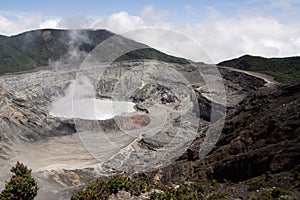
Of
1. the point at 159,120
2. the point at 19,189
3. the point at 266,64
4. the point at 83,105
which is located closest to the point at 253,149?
the point at 19,189

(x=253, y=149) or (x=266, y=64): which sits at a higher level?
(x=266, y=64)

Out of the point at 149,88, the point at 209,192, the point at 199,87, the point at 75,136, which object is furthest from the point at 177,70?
the point at 209,192

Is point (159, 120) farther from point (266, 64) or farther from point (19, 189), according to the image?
point (19, 189)

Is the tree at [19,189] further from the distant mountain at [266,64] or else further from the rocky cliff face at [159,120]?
the distant mountain at [266,64]

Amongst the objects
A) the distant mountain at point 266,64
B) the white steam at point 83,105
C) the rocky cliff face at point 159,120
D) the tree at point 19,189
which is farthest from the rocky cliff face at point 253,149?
the distant mountain at point 266,64

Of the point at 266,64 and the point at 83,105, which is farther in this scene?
the point at 266,64

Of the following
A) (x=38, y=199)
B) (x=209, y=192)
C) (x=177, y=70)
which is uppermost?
(x=177, y=70)

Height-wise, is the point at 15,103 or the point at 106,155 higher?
the point at 15,103

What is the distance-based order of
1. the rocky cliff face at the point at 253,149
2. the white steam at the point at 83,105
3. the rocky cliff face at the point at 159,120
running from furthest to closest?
the white steam at the point at 83,105
the rocky cliff face at the point at 159,120
the rocky cliff face at the point at 253,149

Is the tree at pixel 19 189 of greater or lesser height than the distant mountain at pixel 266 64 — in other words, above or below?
below

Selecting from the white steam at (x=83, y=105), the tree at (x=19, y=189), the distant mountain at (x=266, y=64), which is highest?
the distant mountain at (x=266, y=64)

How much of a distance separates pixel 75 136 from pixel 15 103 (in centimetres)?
1522

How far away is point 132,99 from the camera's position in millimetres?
119000

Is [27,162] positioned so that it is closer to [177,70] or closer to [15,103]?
[15,103]
